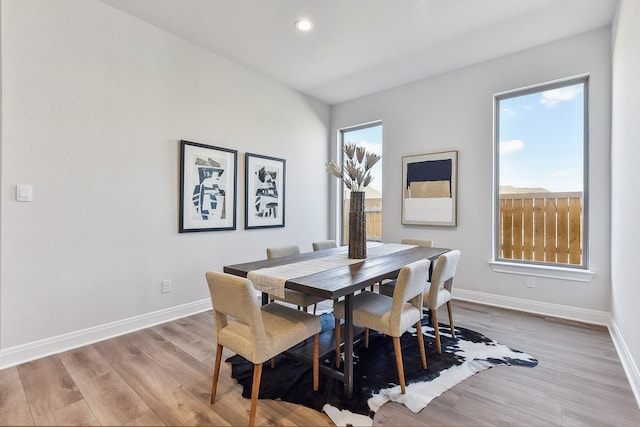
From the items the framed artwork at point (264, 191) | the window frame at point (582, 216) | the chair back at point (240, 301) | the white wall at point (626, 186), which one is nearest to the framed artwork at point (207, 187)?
the framed artwork at point (264, 191)

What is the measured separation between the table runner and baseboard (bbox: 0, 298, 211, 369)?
1702mm

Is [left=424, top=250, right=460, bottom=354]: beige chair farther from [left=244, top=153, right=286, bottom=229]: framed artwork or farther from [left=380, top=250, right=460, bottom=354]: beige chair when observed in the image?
[left=244, top=153, right=286, bottom=229]: framed artwork

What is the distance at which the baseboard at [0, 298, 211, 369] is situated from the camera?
2.27 meters

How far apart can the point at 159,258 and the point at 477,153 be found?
3.85 meters

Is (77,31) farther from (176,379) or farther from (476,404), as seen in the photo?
(476,404)

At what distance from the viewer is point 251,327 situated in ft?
5.14

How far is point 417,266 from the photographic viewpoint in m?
1.92

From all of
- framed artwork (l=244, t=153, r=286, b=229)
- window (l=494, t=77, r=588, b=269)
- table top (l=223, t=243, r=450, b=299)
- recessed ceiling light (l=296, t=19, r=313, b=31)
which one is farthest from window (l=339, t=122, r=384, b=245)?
recessed ceiling light (l=296, t=19, r=313, b=31)

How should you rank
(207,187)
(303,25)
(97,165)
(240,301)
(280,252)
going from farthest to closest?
1. (207,187)
2. (303,25)
3. (280,252)
4. (97,165)
5. (240,301)

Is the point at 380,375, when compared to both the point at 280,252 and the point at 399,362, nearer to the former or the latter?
the point at 399,362

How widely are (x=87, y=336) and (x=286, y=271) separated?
1.96 m

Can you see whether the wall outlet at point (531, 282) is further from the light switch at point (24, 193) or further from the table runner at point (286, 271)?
the light switch at point (24, 193)

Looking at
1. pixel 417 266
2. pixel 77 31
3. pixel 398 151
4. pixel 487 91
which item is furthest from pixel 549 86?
pixel 77 31

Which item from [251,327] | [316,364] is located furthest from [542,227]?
[251,327]
